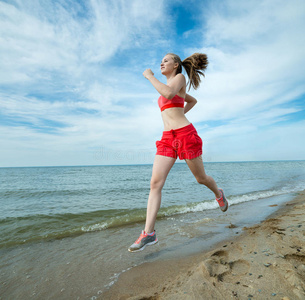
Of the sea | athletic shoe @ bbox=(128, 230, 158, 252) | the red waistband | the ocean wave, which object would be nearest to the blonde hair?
the red waistband

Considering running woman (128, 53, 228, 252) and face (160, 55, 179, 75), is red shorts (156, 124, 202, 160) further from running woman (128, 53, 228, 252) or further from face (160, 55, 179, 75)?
face (160, 55, 179, 75)

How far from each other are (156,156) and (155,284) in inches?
58.8

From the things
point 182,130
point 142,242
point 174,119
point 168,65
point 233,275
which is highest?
point 168,65

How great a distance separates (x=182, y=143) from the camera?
98.5 inches

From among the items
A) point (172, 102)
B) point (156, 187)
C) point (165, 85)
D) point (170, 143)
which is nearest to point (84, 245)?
point (156, 187)

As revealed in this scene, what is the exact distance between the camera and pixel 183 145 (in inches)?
98.3

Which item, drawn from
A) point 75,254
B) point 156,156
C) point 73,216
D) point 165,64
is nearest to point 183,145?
point 156,156

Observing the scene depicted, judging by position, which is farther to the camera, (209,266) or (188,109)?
(188,109)

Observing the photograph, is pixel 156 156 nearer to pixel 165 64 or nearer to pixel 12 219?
pixel 165 64

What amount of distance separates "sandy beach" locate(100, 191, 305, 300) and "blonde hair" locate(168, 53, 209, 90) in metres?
2.34

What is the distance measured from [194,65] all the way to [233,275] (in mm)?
2566

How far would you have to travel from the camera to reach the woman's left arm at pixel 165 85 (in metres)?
2.25

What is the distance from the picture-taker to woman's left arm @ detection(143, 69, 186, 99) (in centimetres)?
225

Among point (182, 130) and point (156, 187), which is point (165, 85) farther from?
point (156, 187)
